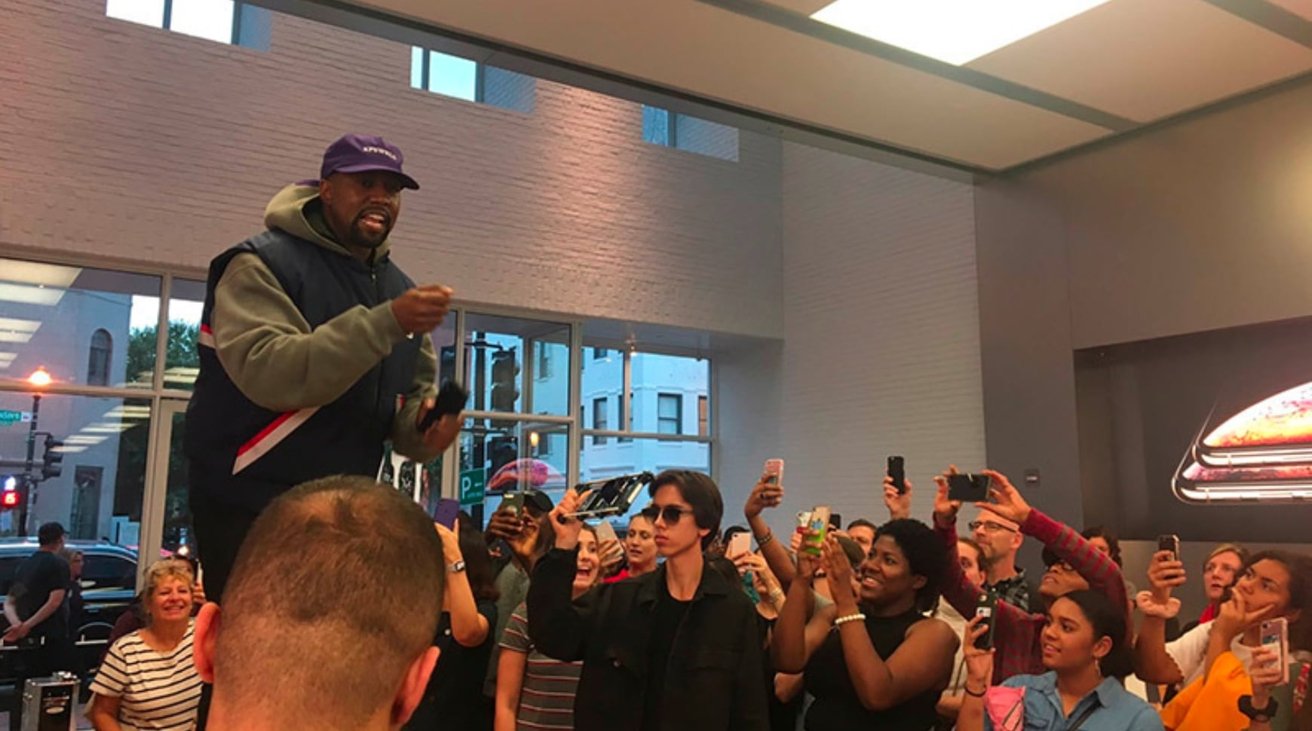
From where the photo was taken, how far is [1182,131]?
6438mm

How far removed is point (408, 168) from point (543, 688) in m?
6.00

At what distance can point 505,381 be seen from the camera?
369 inches

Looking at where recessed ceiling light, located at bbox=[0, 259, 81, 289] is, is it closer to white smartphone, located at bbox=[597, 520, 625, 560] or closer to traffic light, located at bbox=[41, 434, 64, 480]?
traffic light, located at bbox=[41, 434, 64, 480]

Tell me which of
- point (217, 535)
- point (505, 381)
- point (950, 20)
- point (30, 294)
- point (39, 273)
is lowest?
point (217, 535)

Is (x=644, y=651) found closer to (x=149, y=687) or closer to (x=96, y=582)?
(x=149, y=687)

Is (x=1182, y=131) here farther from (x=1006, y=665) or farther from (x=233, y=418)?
(x=233, y=418)

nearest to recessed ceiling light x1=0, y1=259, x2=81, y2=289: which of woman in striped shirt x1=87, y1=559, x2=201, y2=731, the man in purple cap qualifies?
woman in striped shirt x1=87, y1=559, x2=201, y2=731

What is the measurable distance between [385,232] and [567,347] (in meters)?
7.79

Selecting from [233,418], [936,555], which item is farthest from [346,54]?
[233,418]

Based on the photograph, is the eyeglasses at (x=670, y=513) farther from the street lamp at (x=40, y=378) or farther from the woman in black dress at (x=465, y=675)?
the street lamp at (x=40, y=378)

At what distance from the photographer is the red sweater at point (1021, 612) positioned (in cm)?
331

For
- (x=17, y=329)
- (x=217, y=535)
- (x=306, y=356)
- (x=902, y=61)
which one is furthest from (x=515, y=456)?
(x=306, y=356)

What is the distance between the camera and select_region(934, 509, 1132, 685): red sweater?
331 cm

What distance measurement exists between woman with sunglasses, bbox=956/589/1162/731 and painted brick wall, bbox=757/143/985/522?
5107 mm
